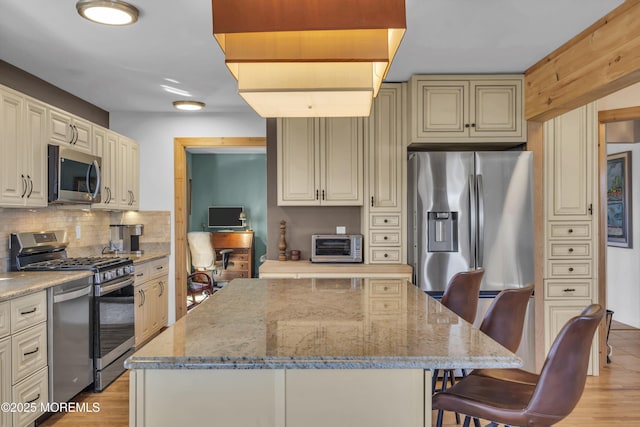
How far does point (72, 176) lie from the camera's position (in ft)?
11.7

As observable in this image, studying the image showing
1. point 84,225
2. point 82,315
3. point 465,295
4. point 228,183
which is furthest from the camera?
point 228,183

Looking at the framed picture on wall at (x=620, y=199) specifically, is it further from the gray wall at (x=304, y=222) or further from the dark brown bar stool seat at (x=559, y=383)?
the dark brown bar stool seat at (x=559, y=383)

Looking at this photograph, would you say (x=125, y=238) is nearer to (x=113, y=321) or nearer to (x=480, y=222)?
(x=113, y=321)

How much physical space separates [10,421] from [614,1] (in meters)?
3.98

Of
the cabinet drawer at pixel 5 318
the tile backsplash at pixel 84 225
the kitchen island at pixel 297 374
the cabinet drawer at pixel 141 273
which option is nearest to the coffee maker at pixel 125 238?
the tile backsplash at pixel 84 225

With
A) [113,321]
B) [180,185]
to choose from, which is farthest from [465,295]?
[180,185]

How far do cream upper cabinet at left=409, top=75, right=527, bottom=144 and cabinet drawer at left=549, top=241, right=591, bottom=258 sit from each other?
0.88 metres

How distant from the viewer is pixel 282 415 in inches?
52.4

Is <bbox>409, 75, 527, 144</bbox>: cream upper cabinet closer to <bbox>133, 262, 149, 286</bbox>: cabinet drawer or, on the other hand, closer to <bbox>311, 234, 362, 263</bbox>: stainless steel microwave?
<bbox>311, 234, 362, 263</bbox>: stainless steel microwave

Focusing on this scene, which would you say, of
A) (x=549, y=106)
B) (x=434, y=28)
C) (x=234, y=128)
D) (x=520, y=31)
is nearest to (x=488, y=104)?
(x=549, y=106)

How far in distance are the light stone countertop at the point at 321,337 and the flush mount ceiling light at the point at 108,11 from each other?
1667 mm

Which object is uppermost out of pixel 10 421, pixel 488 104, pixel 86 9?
pixel 86 9

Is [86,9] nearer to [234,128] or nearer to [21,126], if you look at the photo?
[21,126]

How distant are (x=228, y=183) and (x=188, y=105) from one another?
12.3 ft
